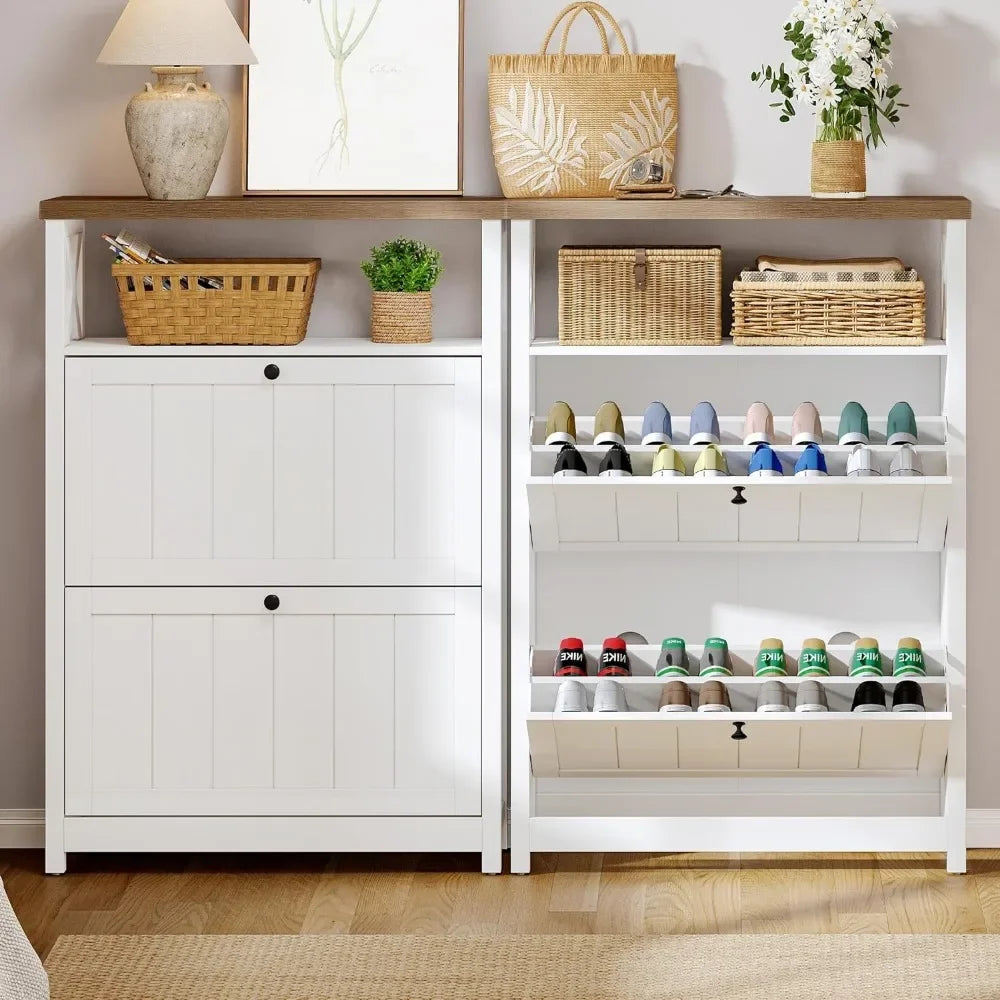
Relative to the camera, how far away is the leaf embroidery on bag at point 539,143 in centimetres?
316

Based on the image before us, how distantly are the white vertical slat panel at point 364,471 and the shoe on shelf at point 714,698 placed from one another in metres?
0.71

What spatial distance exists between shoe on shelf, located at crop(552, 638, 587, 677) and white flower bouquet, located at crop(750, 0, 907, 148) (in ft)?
3.84

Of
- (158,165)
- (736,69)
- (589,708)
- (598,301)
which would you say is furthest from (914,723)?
(158,165)

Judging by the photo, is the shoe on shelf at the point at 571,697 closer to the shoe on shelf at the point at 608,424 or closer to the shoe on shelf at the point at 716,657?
the shoe on shelf at the point at 716,657

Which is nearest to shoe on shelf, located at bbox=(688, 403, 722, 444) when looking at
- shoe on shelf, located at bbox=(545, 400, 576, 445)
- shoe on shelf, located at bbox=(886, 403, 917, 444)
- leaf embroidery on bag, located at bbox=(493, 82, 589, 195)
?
shoe on shelf, located at bbox=(545, 400, 576, 445)

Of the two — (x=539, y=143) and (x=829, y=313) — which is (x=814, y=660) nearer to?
(x=829, y=313)

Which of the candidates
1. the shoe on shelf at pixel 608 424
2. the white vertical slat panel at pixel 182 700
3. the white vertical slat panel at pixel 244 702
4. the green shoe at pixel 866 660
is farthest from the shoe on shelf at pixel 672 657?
the white vertical slat panel at pixel 182 700

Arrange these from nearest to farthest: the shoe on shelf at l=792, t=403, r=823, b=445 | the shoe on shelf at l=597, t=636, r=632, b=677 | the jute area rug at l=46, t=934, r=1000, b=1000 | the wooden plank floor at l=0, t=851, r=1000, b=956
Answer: the jute area rug at l=46, t=934, r=1000, b=1000, the wooden plank floor at l=0, t=851, r=1000, b=956, the shoe on shelf at l=792, t=403, r=823, b=445, the shoe on shelf at l=597, t=636, r=632, b=677

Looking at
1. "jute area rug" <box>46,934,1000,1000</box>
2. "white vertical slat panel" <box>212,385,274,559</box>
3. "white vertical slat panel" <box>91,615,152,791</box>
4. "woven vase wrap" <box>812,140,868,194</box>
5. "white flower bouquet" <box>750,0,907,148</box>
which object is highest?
"white flower bouquet" <box>750,0,907,148</box>

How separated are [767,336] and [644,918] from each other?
1.19 m

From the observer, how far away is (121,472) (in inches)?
121

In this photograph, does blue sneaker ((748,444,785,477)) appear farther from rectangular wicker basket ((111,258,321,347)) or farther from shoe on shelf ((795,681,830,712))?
rectangular wicker basket ((111,258,321,347))

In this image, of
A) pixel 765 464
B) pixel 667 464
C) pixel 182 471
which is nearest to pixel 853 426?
pixel 765 464

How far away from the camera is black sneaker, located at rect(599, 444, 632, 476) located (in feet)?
9.91
